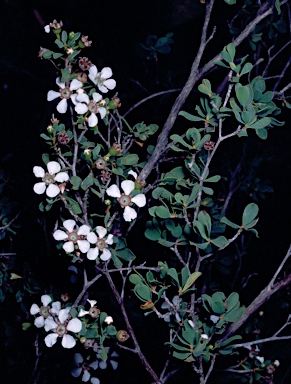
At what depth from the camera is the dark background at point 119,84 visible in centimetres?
157

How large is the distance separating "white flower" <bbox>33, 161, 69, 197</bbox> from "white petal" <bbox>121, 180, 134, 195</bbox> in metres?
0.12

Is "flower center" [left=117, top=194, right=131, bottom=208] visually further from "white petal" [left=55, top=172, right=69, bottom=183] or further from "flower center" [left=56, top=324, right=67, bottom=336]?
"flower center" [left=56, top=324, right=67, bottom=336]

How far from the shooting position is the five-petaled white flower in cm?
88

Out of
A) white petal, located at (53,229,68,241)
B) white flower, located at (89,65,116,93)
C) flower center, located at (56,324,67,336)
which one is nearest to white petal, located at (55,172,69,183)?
white petal, located at (53,229,68,241)

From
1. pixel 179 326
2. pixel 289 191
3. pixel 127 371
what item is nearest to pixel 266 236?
pixel 289 191

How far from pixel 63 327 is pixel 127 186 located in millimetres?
343

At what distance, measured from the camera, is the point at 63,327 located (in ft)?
2.99

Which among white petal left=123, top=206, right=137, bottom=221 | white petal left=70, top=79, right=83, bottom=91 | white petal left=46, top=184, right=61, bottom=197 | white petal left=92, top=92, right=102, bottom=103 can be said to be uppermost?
white petal left=70, top=79, right=83, bottom=91

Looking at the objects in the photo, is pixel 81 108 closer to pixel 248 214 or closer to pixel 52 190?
pixel 52 190

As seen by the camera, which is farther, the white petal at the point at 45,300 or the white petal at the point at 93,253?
the white petal at the point at 45,300

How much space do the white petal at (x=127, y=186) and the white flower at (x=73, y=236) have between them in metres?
0.11

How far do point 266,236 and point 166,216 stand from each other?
3.44 feet

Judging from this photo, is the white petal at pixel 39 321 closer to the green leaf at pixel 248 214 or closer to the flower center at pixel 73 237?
the flower center at pixel 73 237

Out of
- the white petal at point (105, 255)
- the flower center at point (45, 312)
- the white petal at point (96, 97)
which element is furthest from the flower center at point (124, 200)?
the flower center at point (45, 312)
